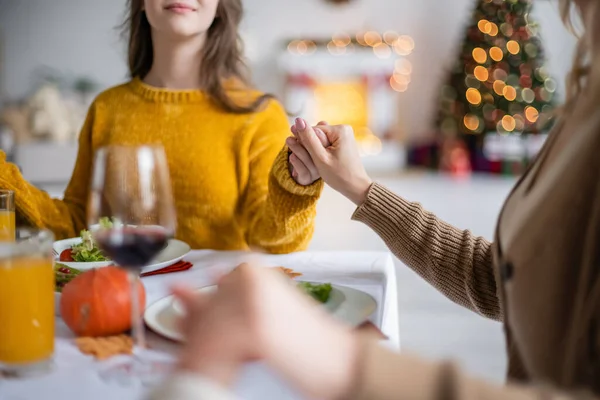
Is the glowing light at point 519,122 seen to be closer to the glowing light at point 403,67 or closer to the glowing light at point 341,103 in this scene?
the glowing light at point 403,67

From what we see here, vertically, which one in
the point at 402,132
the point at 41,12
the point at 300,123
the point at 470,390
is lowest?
the point at 402,132

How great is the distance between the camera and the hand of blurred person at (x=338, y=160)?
3.68ft

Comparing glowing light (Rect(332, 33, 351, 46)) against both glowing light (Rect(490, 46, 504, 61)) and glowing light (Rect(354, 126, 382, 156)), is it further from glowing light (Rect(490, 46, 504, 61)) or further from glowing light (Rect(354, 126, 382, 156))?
glowing light (Rect(490, 46, 504, 61))

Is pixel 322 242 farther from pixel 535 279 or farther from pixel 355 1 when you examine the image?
pixel 535 279

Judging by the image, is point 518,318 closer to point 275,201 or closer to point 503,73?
point 275,201

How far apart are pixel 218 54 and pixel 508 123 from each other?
4.00m

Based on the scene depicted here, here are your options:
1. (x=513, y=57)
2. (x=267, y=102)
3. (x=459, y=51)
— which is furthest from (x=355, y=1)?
(x=267, y=102)

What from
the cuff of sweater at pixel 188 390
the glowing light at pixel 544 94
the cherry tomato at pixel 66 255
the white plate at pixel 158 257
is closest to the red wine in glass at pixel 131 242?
the cuff of sweater at pixel 188 390

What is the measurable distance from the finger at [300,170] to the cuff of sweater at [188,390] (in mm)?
735

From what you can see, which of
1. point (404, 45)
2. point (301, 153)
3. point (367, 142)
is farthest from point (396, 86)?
point (301, 153)

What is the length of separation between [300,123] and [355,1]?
4.94 meters

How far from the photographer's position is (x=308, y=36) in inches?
229

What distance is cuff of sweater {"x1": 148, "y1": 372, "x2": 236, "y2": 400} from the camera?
1.45 feet

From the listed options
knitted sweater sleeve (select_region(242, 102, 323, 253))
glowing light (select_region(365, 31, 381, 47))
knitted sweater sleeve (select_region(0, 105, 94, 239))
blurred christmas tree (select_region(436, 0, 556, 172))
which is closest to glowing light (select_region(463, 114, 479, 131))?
blurred christmas tree (select_region(436, 0, 556, 172))
